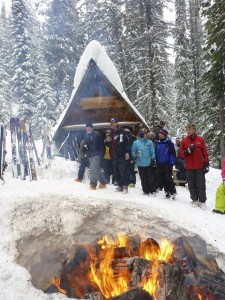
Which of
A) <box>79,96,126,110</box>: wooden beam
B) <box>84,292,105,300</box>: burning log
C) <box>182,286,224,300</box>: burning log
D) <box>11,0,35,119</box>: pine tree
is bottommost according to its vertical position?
<box>182,286,224,300</box>: burning log

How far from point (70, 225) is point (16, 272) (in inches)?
74.0

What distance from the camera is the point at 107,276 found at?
4812 mm

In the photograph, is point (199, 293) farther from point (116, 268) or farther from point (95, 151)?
point (95, 151)

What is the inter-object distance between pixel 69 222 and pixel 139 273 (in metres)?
1.90

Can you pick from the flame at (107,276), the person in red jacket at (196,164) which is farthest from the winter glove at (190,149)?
the flame at (107,276)

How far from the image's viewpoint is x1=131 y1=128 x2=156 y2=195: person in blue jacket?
8383mm

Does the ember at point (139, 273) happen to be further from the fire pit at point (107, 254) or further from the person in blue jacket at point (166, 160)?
the person in blue jacket at point (166, 160)

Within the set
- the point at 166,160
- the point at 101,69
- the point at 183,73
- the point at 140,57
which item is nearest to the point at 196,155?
the point at 166,160

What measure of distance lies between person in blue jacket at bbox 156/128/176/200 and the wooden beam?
530cm

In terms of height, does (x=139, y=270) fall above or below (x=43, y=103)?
below

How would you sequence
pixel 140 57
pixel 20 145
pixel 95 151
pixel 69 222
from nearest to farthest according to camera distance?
pixel 69 222
pixel 95 151
pixel 20 145
pixel 140 57

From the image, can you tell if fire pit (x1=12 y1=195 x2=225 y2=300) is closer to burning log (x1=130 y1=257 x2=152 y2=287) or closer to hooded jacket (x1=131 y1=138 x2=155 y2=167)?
burning log (x1=130 y1=257 x2=152 y2=287)

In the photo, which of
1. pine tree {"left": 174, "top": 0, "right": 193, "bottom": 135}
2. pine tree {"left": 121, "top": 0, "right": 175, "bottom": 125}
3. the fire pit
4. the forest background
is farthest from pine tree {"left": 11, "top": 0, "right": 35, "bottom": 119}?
the fire pit

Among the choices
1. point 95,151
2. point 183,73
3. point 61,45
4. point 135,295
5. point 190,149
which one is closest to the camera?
point 135,295
